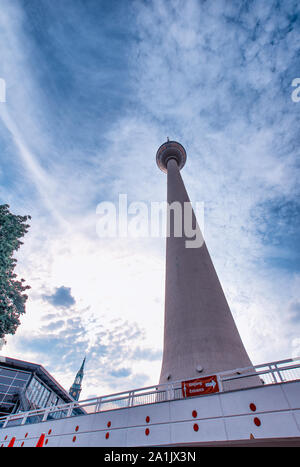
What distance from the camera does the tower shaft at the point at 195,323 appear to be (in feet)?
40.0

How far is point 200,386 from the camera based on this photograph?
869 cm

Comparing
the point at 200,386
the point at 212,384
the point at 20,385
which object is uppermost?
the point at 20,385

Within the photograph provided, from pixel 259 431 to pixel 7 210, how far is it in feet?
65.2

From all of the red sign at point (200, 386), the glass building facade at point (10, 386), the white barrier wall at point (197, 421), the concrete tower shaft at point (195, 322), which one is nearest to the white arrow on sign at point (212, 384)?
the red sign at point (200, 386)

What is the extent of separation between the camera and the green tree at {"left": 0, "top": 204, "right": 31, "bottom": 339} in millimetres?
15445

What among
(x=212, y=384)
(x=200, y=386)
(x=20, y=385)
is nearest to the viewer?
(x=212, y=384)

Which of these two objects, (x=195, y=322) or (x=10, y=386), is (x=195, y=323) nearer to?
(x=195, y=322)

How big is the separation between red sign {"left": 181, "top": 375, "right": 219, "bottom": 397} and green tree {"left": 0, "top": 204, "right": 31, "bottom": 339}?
1283 centimetres

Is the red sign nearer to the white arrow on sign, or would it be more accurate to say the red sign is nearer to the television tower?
the white arrow on sign

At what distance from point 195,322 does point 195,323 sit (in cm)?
7

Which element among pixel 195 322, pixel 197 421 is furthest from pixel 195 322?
pixel 197 421

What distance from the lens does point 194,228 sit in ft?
66.4

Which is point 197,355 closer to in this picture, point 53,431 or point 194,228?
point 53,431

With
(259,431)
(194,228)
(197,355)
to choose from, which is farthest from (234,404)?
(194,228)
